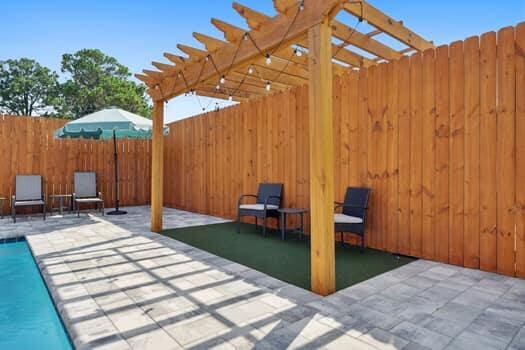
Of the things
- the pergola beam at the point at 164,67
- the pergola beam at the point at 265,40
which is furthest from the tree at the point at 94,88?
the pergola beam at the point at 265,40

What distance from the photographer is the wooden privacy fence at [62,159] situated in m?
7.34

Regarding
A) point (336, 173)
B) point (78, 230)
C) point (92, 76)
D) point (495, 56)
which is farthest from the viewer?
point (92, 76)

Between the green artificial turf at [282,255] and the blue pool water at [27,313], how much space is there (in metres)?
1.82

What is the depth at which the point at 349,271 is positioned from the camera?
3.29 m

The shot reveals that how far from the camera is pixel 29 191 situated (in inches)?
285

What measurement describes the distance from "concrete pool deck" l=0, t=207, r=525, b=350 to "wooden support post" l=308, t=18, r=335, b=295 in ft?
0.77

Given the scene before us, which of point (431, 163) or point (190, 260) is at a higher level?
point (431, 163)

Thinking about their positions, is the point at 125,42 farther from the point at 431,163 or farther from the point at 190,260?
the point at 431,163

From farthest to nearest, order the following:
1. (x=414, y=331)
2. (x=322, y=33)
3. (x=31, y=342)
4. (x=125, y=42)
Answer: (x=125, y=42) < (x=322, y=33) < (x=31, y=342) < (x=414, y=331)

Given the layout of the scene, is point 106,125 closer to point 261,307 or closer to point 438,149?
point 261,307

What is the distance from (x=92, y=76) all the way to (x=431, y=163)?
1795 cm

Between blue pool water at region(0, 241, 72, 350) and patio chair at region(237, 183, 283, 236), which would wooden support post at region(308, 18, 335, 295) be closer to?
blue pool water at region(0, 241, 72, 350)

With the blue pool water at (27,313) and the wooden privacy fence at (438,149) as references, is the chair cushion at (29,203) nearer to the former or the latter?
the blue pool water at (27,313)

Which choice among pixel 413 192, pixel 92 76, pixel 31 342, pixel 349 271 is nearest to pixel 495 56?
pixel 413 192
